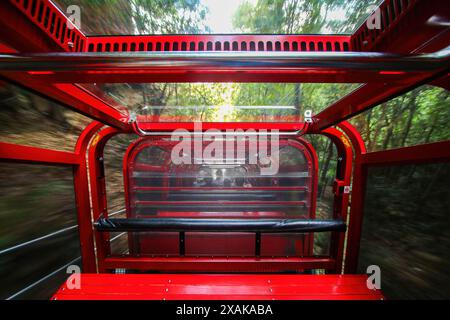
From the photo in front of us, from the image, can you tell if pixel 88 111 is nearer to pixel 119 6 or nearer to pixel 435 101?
pixel 119 6

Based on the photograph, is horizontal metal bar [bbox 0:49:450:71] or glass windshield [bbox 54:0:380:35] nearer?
horizontal metal bar [bbox 0:49:450:71]

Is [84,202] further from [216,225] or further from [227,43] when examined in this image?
[227,43]

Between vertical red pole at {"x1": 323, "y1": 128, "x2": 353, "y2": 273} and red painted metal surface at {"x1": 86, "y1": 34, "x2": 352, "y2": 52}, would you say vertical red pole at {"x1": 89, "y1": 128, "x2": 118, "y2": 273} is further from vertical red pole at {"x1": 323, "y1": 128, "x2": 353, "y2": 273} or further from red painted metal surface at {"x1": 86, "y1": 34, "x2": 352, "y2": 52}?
vertical red pole at {"x1": 323, "y1": 128, "x2": 353, "y2": 273}

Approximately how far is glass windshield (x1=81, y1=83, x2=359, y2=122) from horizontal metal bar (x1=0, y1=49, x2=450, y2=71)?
25.7 inches

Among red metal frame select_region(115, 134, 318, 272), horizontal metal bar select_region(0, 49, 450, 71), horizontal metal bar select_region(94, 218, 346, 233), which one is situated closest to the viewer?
horizontal metal bar select_region(0, 49, 450, 71)

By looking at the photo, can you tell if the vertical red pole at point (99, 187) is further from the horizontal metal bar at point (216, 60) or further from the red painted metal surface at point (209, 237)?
the horizontal metal bar at point (216, 60)

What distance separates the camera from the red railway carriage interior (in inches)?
27.7

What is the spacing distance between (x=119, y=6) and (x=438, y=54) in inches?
161

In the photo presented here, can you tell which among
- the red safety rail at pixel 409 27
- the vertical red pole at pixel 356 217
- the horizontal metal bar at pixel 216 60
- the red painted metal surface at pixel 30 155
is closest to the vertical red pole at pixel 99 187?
the red painted metal surface at pixel 30 155

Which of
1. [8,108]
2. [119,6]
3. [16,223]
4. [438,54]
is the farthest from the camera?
[119,6]

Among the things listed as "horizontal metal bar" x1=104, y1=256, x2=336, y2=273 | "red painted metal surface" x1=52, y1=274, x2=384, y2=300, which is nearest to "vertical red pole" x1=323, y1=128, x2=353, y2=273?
"horizontal metal bar" x1=104, y1=256, x2=336, y2=273

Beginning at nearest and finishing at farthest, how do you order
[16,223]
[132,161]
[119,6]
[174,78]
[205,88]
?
[174,78] → [16,223] → [132,161] → [119,6] → [205,88]
